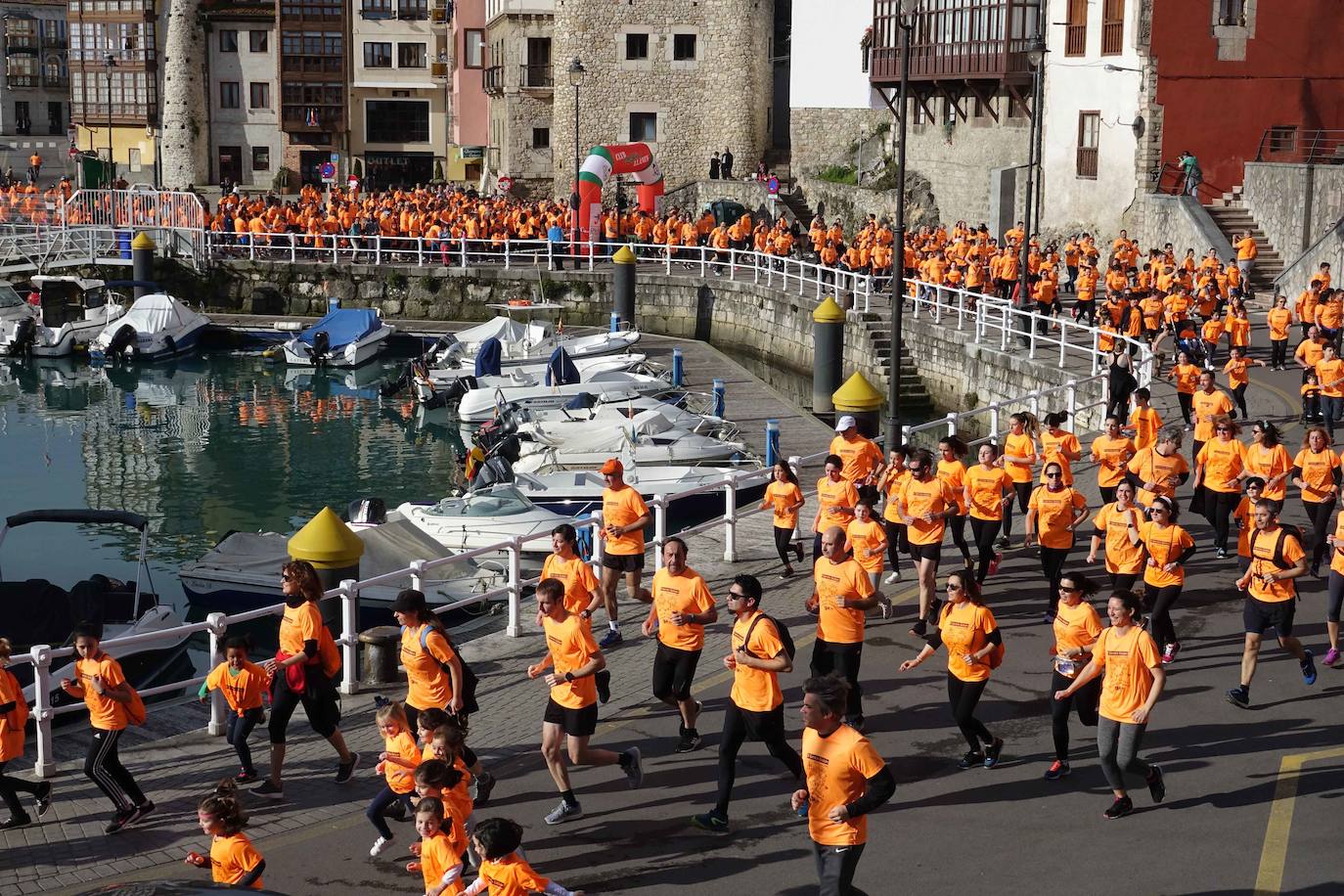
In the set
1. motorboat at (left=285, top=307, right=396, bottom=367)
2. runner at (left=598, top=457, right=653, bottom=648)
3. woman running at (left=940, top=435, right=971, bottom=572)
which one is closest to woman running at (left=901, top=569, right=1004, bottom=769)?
woman running at (left=940, top=435, right=971, bottom=572)

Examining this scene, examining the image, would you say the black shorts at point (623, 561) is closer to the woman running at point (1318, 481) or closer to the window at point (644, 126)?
the woman running at point (1318, 481)

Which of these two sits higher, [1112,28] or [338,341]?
[1112,28]

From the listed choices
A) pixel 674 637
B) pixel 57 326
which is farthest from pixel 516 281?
pixel 674 637

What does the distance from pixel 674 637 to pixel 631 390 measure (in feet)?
71.5

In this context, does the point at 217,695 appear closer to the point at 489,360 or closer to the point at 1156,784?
the point at 1156,784

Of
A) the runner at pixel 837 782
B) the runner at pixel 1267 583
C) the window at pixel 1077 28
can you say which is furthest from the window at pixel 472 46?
the runner at pixel 837 782

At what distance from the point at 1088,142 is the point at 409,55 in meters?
43.9

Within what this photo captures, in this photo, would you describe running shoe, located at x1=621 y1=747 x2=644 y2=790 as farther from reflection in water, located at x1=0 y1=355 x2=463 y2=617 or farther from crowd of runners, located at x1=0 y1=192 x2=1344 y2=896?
reflection in water, located at x1=0 y1=355 x2=463 y2=617

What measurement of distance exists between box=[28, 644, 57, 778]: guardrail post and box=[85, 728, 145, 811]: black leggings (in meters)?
0.92

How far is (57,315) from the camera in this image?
4562cm

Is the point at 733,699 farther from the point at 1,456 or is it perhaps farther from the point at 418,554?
the point at 1,456

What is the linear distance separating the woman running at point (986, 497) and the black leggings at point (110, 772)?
792cm

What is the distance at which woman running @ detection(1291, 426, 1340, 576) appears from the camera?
15500 mm

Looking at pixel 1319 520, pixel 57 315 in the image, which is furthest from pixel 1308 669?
pixel 57 315
